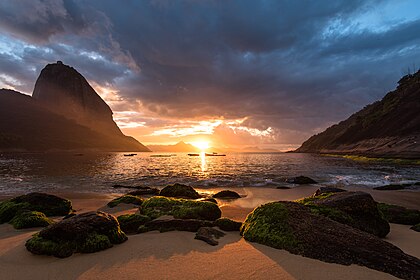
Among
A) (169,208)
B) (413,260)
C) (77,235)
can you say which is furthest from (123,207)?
(413,260)

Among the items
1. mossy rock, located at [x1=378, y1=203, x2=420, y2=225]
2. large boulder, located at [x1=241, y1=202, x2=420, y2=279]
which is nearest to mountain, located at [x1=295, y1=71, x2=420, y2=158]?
mossy rock, located at [x1=378, y1=203, x2=420, y2=225]

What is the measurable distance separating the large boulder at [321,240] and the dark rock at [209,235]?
2.67 feet

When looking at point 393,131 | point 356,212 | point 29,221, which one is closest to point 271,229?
point 356,212

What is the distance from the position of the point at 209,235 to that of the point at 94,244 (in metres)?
3.14

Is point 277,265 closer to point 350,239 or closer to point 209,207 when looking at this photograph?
point 350,239

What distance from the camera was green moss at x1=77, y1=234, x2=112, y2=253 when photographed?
5975 mm

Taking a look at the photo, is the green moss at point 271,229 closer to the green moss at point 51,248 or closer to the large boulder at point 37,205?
the green moss at point 51,248

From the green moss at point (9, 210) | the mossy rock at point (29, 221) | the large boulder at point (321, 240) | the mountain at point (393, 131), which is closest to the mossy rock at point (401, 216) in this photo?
the large boulder at point (321, 240)

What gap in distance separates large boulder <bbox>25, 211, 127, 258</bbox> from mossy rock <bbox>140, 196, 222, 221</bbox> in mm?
3191

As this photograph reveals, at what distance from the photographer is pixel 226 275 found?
480cm

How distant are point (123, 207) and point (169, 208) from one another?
4.12 meters

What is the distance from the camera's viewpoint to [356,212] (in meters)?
8.32

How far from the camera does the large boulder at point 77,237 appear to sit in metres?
5.92

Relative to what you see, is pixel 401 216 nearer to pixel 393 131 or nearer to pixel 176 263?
pixel 176 263
